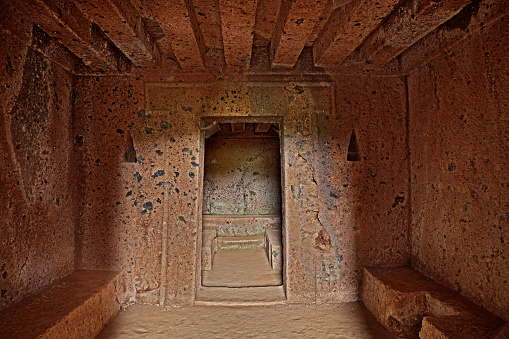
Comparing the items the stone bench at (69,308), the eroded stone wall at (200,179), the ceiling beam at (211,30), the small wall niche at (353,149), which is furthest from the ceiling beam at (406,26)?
the stone bench at (69,308)

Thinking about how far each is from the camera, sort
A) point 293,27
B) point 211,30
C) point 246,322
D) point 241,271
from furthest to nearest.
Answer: point 241,271
point 246,322
point 211,30
point 293,27

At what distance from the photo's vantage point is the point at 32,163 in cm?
230

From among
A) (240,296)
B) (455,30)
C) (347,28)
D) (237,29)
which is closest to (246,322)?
(240,296)

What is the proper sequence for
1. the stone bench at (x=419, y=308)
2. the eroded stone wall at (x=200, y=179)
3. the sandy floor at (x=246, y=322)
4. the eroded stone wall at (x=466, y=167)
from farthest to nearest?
the eroded stone wall at (x=200, y=179), the sandy floor at (x=246, y=322), the eroded stone wall at (x=466, y=167), the stone bench at (x=419, y=308)

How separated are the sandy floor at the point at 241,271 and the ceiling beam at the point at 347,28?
2639 millimetres

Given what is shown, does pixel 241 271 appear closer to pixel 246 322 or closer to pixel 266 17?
pixel 246 322

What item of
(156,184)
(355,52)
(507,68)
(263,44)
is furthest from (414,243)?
(156,184)

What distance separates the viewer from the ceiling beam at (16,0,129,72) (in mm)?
1828

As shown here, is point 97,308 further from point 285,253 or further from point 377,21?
point 377,21

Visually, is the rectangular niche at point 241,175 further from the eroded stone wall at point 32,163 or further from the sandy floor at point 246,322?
the eroded stone wall at point 32,163

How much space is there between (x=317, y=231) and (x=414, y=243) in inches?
→ 38.5

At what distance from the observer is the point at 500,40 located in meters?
1.85

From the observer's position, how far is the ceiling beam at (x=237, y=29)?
1867mm

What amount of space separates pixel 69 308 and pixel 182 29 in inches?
87.0
